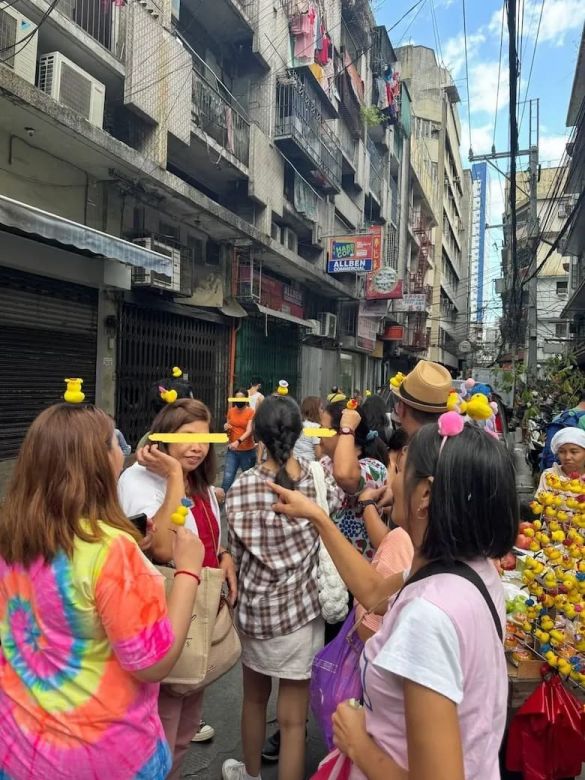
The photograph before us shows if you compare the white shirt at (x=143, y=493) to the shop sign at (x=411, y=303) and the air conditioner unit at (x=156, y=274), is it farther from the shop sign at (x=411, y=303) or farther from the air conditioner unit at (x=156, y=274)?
the shop sign at (x=411, y=303)

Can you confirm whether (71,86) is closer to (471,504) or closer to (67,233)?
(67,233)

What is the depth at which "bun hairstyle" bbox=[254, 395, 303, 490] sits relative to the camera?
6.60 ft

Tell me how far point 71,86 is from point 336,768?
8.41m

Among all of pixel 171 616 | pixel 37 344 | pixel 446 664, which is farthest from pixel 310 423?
pixel 37 344

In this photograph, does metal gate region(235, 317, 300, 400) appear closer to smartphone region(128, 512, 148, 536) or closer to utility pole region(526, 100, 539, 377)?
utility pole region(526, 100, 539, 377)

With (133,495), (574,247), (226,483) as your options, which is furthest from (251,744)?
(574,247)

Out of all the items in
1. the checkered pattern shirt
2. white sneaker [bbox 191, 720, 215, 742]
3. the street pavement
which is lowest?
the street pavement

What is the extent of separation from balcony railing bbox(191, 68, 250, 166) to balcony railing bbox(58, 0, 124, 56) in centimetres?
198

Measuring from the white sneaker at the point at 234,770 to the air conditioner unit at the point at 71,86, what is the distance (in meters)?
7.48

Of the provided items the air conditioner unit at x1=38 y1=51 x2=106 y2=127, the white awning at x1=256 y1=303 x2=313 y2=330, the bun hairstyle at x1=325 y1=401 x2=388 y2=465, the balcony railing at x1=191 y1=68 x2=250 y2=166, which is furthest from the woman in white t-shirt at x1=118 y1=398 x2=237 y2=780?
the white awning at x1=256 y1=303 x2=313 y2=330

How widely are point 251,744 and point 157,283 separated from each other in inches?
303

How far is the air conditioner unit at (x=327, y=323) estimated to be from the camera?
17344 millimetres

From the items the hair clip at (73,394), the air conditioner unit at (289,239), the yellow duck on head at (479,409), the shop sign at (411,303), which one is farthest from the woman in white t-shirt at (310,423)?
the shop sign at (411,303)

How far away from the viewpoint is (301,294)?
53.2ft
